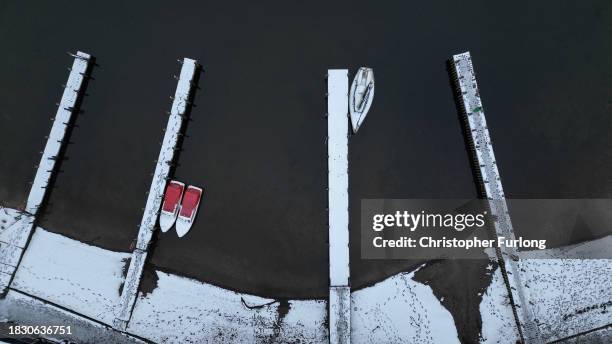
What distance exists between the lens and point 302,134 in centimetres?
1567

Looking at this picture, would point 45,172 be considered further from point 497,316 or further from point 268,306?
point 497,316

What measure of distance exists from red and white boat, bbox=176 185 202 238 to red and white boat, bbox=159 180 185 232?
0.61 feet

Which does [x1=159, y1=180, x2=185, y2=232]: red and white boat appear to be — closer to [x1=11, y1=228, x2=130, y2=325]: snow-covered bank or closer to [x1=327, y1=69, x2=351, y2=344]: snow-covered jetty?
[x1=11, y1=228, x2=130, y2=325]: snow-covered bank

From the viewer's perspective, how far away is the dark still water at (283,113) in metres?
15.3

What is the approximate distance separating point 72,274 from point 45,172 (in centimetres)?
397

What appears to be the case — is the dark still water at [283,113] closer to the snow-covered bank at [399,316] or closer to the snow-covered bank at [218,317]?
the snow-covered bank at [218,317]

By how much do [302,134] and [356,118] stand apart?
220 centimetres

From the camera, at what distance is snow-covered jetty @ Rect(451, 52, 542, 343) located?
14242 millimetres

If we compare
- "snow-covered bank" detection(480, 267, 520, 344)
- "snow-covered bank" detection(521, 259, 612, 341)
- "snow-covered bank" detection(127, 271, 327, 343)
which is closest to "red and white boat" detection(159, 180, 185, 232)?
"snow-covered bank" detection(127, 271, 327, 343)

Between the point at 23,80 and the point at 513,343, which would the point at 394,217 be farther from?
the point at 23,80

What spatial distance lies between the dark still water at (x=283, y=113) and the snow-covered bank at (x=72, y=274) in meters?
0.51

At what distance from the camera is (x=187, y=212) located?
1505 centimetres

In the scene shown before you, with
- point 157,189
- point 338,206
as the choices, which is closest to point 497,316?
point 338,206

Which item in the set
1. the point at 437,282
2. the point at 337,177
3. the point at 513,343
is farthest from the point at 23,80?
the point at 513,343
